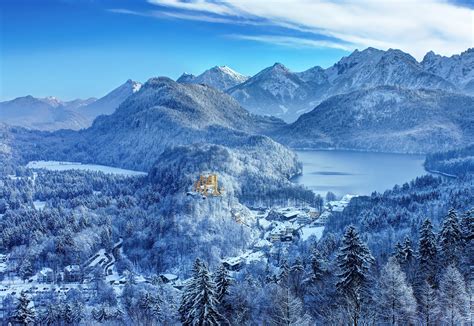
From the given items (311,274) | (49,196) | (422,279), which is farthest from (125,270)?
(49,196)

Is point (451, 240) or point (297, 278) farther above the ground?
point (451, 240)

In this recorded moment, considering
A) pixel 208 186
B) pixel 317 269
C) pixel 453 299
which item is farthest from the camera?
pixel 208 186

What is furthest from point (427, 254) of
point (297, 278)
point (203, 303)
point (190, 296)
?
point (190, 296)

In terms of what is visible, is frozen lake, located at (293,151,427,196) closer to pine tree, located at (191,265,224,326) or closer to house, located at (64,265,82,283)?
house, located at (64,265,82,283)

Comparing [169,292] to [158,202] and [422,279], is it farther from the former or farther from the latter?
[158,202]

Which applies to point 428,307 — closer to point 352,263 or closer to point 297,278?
point 352,263

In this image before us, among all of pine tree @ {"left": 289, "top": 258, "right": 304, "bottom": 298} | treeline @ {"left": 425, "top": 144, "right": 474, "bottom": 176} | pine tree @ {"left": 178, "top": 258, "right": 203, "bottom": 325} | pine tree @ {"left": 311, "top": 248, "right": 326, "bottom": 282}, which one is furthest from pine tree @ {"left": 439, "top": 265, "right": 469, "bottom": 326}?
treeline @ {"left": 425, "top": 144, "right": 474, "bottom": 176}
